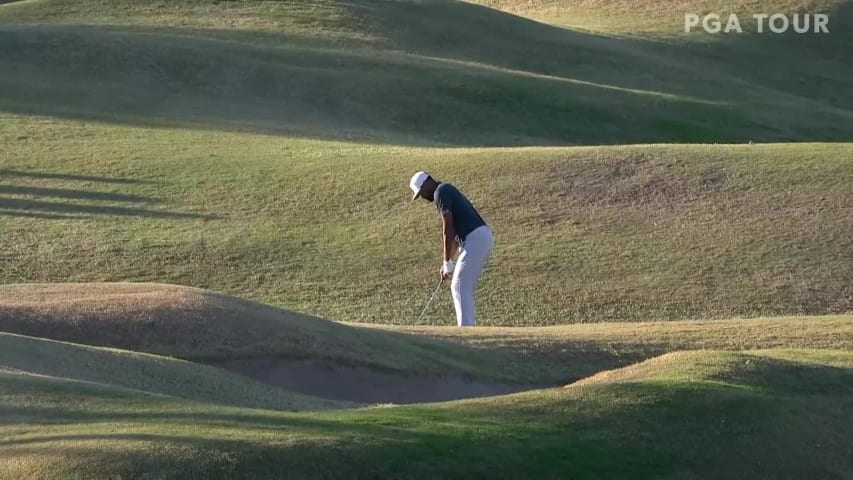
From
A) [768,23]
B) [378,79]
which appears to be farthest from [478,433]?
[768,23]

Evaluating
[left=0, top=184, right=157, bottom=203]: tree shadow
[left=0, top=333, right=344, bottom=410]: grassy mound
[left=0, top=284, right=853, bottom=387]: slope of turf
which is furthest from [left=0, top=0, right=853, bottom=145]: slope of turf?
[left=0, top=333, right=344, bottom=410]: grassy mound

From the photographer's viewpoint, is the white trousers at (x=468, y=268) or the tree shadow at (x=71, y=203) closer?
the white trousers at (x=468, y=268)

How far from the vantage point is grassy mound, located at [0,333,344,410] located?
519 inches

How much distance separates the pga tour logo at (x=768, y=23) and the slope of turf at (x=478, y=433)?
51.2m

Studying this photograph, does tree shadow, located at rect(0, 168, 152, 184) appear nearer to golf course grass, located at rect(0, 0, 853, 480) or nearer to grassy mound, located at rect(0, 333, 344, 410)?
golf course grass, located at rect(0, 0, 853, 480)

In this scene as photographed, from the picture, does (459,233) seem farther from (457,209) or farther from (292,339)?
(292,339)

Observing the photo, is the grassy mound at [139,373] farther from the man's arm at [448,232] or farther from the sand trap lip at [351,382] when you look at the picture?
the man's arm at [448,232]

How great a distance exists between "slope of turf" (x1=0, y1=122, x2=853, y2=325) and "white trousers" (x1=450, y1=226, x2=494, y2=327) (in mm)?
3618

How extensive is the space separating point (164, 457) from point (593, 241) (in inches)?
693

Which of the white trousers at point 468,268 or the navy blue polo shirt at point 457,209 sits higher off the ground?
the navy blue polo shirt at point 457,209

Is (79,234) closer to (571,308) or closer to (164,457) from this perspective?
(571,308)

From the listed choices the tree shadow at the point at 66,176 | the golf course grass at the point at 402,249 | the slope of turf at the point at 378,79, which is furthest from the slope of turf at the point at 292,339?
the slope of turf at the point at 378,79

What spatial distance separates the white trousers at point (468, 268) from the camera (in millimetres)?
19719

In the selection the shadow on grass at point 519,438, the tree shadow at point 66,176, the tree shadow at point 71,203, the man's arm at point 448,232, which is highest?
the shadow on grass at point 519,438
